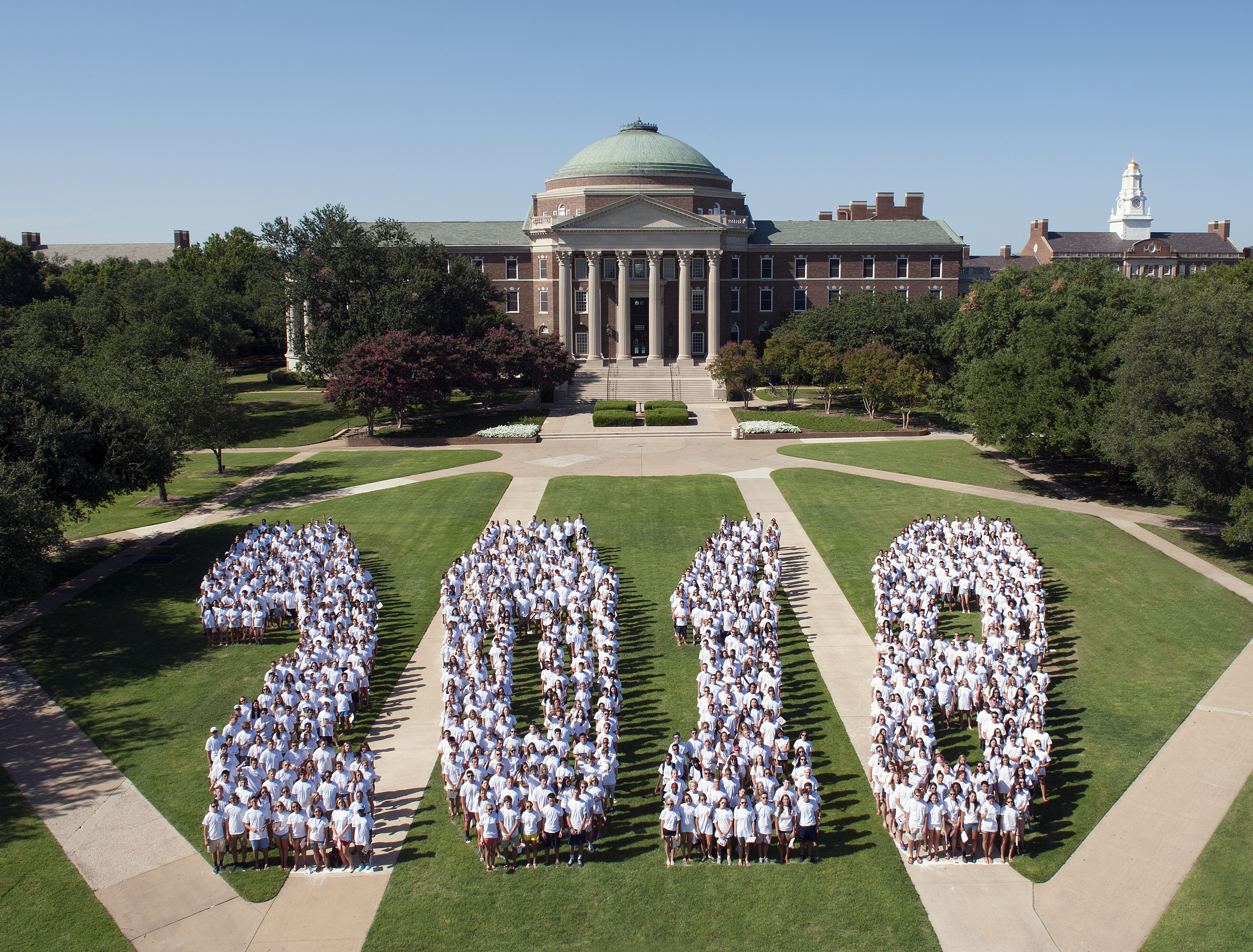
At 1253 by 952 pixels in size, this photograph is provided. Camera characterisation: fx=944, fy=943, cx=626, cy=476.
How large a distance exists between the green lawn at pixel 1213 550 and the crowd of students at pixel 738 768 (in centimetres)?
1642

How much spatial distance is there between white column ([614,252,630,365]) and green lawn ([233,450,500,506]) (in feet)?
86.7

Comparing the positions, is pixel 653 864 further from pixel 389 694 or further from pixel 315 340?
pixel 315 340

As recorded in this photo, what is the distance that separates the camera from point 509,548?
86.9ft

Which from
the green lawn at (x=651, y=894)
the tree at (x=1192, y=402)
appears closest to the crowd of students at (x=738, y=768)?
the green lawn at (x=651, y=894)

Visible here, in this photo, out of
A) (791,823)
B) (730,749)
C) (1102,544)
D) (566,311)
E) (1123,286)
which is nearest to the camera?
(791,823)

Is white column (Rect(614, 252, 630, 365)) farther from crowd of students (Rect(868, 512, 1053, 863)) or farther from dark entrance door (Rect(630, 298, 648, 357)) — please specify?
crowd of students (Rect(868, 512, 1053, 863))

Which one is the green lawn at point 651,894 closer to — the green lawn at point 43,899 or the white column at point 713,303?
the green lawn at point 43,899

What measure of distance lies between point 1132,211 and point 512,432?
112m

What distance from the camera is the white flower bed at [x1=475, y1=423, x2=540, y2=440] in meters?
50.5

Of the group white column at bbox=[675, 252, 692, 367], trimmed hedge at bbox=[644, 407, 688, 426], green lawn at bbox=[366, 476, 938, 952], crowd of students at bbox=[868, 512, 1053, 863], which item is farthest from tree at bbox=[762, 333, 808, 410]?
green lawn at bbox=[366, 476, 938, 952]

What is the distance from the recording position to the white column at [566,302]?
71.7 meters

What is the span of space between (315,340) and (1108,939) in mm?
50462

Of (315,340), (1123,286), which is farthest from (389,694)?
(315,340)

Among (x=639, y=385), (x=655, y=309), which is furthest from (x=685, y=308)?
(x=639, y=385)
